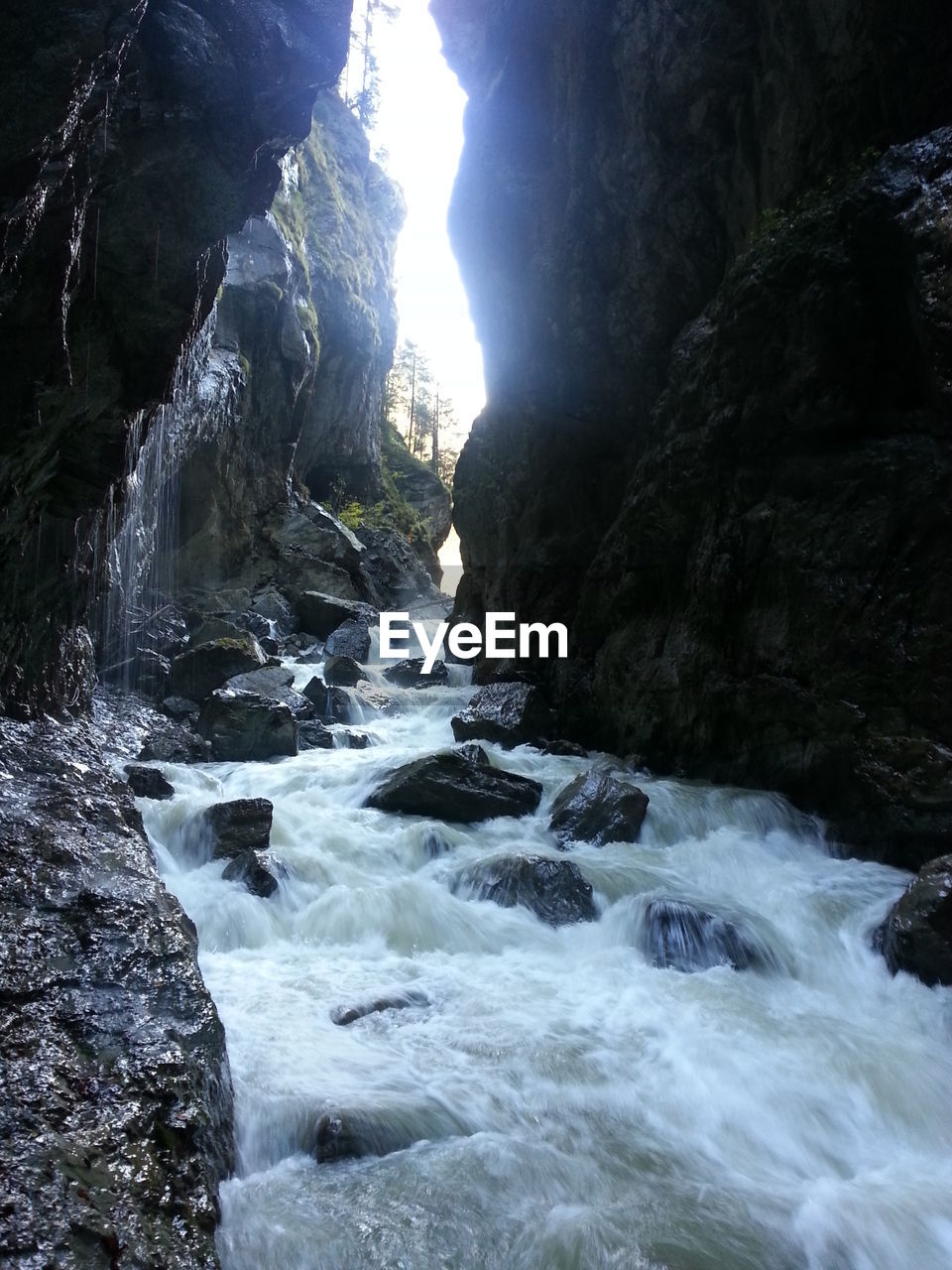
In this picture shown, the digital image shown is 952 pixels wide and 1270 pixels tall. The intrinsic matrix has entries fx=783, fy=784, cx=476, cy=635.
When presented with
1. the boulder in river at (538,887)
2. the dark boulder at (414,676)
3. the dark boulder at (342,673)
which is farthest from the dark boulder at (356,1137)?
the dark boulder at (414,676)

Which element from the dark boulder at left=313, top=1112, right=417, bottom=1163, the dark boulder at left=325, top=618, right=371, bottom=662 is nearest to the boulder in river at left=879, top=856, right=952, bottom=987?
the dark boulder at left=313, top=1112, right=417, bottom=1163

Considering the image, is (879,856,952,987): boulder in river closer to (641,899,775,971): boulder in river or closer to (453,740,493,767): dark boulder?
(641,899,775,971): boulder in river

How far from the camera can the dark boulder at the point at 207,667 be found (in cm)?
1446

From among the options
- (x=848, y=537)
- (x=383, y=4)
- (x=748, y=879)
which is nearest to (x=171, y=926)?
(x=748, y=879)

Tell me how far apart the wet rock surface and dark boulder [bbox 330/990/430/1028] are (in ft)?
3.69

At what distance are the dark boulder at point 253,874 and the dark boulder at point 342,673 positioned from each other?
Answer: 9533mm

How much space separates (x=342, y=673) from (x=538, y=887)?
10615 millimetres

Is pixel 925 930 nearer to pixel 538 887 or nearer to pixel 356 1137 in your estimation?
pixel 538 887

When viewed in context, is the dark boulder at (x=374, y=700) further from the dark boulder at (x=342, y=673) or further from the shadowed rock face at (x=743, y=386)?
the shadowed rock face at (x=743, y=386)

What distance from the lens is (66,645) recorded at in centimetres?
903

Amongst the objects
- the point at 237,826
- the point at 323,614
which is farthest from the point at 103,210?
the point at 323,614

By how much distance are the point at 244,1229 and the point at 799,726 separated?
26.2ft

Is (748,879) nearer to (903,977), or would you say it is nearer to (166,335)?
(903,977)

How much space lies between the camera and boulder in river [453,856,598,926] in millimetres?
7031
